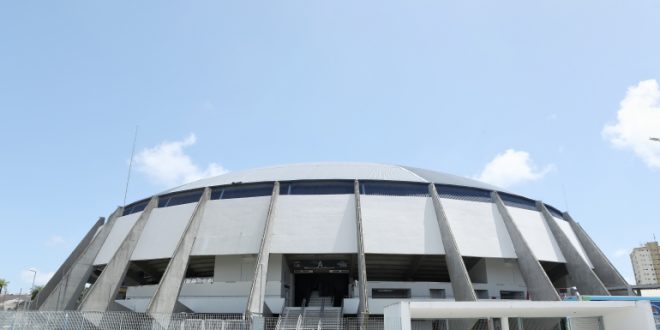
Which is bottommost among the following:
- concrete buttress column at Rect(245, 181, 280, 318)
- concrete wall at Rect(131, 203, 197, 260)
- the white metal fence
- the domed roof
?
the white metal fence

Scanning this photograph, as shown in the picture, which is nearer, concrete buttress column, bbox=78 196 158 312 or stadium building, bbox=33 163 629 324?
concrete buttress column, bbox=78 196 158 312

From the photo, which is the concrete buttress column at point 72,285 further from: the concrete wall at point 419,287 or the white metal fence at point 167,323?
the concrete wall at point 419,287

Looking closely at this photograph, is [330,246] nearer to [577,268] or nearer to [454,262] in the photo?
[454,262]

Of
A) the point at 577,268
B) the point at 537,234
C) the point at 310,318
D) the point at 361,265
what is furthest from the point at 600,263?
the point at 310,318

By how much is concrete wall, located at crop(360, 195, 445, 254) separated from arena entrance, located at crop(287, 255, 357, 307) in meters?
3.86

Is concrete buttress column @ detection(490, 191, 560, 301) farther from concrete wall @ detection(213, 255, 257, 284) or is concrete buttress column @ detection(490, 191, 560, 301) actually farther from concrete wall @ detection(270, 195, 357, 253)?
concrete wall @ detection(213, 255, 257, 284)

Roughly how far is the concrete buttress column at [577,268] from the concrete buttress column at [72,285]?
31.7 meters

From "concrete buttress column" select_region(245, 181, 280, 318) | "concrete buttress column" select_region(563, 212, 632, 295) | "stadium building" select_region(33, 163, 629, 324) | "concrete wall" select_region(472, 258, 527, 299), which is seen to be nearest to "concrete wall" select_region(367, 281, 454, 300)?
"stadium building" select_region(33, 163, 629, 324)

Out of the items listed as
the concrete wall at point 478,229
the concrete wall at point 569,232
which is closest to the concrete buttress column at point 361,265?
the concrete wall at point 478,229

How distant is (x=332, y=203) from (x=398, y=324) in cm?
1658

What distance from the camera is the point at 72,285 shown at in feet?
92.7

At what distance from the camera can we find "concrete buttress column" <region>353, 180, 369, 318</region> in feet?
66.5

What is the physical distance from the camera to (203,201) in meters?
27.8

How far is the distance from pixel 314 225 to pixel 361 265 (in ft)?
14.6
